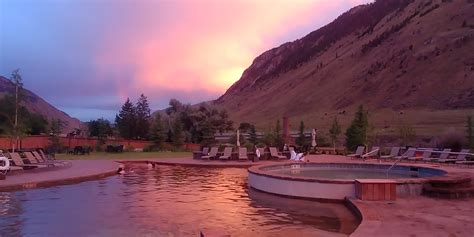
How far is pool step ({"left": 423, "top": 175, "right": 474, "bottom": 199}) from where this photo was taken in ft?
35.0

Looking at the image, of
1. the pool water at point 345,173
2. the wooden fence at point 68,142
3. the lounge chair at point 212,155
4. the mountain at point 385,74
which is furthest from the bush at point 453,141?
the mountain at point 385,74

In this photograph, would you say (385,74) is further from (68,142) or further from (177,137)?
(68,142)

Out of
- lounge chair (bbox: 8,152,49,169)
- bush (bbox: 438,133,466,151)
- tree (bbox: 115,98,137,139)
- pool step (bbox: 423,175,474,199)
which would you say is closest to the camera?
pool step (bbox: 423,175,474,199)

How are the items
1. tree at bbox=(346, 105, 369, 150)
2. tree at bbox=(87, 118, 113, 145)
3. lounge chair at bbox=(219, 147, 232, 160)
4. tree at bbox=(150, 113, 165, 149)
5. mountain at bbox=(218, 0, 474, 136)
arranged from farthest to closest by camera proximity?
mountain at bbox=(218, 0, 474, 136) < tree at bbox=(87, 118, 113, 145) < tree at bbox=(150, 113, 165, 149) < tree at bbox=(346, 105, 369, 150) < lounge chair at bbox=(219, 147, 232, 160)

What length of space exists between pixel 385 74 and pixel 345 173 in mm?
59777

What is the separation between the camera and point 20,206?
1023cm

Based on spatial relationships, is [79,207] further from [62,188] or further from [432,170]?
[432,170]

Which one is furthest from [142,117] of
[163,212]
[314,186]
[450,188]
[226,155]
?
[450,188]

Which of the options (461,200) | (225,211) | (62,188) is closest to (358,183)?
(461,200)

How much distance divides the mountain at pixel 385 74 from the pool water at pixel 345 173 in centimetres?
2870

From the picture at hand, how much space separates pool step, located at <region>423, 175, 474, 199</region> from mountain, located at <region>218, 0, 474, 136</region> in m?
33.3

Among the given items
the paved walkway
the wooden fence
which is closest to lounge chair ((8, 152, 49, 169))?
the paved walkway

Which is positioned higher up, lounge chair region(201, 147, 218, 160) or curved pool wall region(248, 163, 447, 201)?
lounge chair region(201, 147, 218, 160)

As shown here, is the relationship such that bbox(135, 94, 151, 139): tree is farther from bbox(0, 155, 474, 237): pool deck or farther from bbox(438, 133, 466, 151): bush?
bbox(0, 155, 474, 237): pool deck
